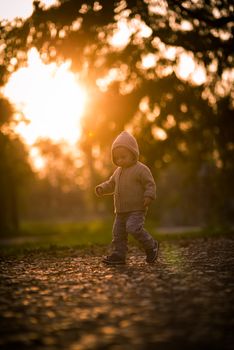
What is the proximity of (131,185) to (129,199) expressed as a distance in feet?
0.67

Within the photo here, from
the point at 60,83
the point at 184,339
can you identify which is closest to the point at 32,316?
the point at 184,339

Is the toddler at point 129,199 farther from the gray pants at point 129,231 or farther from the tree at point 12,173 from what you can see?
the tree at point 12,173

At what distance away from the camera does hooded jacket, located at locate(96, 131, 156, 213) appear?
6512 millimetres

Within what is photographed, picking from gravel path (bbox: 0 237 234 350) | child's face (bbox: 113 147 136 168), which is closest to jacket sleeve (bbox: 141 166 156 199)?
child's face (bbox: 113 147 136 168)

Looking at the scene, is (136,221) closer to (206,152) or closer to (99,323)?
(99,323)

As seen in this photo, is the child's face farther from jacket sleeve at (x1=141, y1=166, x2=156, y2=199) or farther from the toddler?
Result: jacket sleeve at (x1=141, y1=166, x2=156, y2=199)

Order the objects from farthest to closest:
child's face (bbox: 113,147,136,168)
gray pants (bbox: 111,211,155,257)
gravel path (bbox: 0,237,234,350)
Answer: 1. child's face (bbox: 113,147,136,168)
2. gray pants (bbox: 111,211,155,257)
3. gravel path (bbox: 0,237,234,350)

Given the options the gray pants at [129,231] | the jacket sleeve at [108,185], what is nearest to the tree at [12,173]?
the jacket sleeve at [108,185]

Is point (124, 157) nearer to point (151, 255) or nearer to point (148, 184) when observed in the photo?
point (148, 184)

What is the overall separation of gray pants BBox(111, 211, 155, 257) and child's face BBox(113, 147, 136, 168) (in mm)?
729

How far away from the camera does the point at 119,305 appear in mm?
3881

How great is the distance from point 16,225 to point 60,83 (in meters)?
22.3

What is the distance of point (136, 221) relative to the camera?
6375 millimetres

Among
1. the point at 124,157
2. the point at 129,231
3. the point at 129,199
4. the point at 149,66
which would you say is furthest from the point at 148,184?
the point at 149,66
